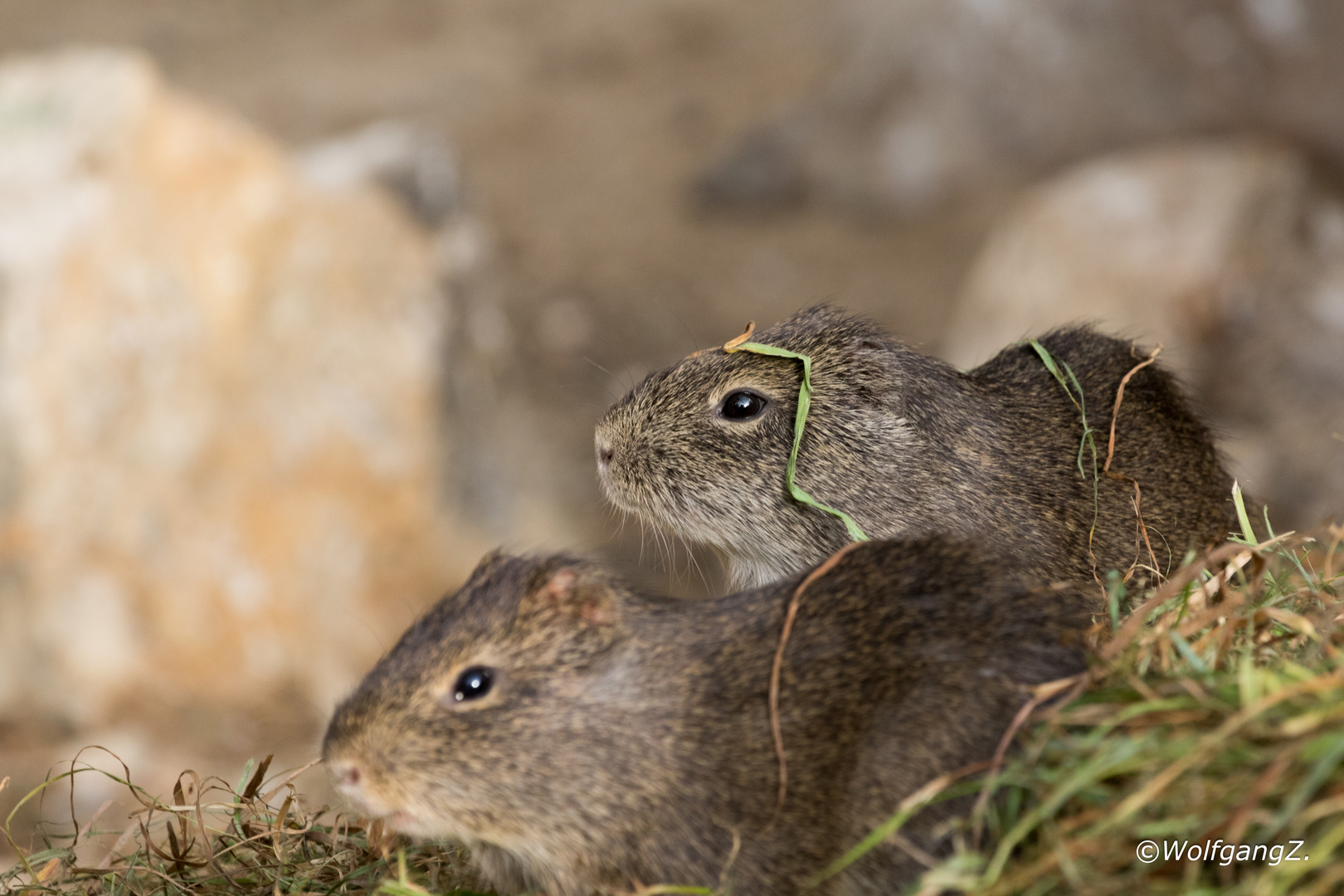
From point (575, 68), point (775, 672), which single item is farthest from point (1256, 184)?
point (575, 68)

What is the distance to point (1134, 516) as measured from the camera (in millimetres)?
3160

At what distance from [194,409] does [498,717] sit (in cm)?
573

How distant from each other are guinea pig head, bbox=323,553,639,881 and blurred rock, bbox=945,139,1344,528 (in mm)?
5220

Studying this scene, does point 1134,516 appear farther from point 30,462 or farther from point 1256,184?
point 1256,184

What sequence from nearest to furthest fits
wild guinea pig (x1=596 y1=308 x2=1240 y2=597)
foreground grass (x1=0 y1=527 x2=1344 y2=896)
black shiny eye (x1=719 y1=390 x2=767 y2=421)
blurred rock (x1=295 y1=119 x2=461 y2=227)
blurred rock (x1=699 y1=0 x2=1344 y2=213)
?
foreground grass (x1=0 y1=527 x2=1344 y2=896)
wild guinea pig (x1=596 y1=308 x2=1240 y2=597)
black shiny eye (x1=719 y1=390 x2=767 y2=421)
blurred rock (x1=295 y1=119 x2=461 y2=227)
blurred rock (x1=699 y1=0 x2=1344 y2=213)

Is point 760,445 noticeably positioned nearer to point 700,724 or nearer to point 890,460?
point 890,460

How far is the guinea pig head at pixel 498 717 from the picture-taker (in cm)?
238

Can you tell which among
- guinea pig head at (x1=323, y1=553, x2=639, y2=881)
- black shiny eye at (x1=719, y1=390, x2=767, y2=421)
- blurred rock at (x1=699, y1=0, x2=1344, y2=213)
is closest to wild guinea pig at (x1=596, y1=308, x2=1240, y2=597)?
black shiny eye at (x1=719, y1=390, x2=767, y2=421)

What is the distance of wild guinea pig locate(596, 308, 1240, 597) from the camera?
3037 millimetres

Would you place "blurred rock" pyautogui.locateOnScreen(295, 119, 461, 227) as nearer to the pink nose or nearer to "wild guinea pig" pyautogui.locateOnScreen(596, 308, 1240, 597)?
"wild guinea pig" pyautogui.locateOnScreen(596, 308, 1240, 597)

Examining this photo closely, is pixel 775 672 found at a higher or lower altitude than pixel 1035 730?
higher

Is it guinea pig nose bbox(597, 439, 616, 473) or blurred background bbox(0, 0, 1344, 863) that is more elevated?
blurred background bbox(0, 0, 1344, 863)

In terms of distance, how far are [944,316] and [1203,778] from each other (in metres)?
11.3

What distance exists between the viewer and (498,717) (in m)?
2.44
